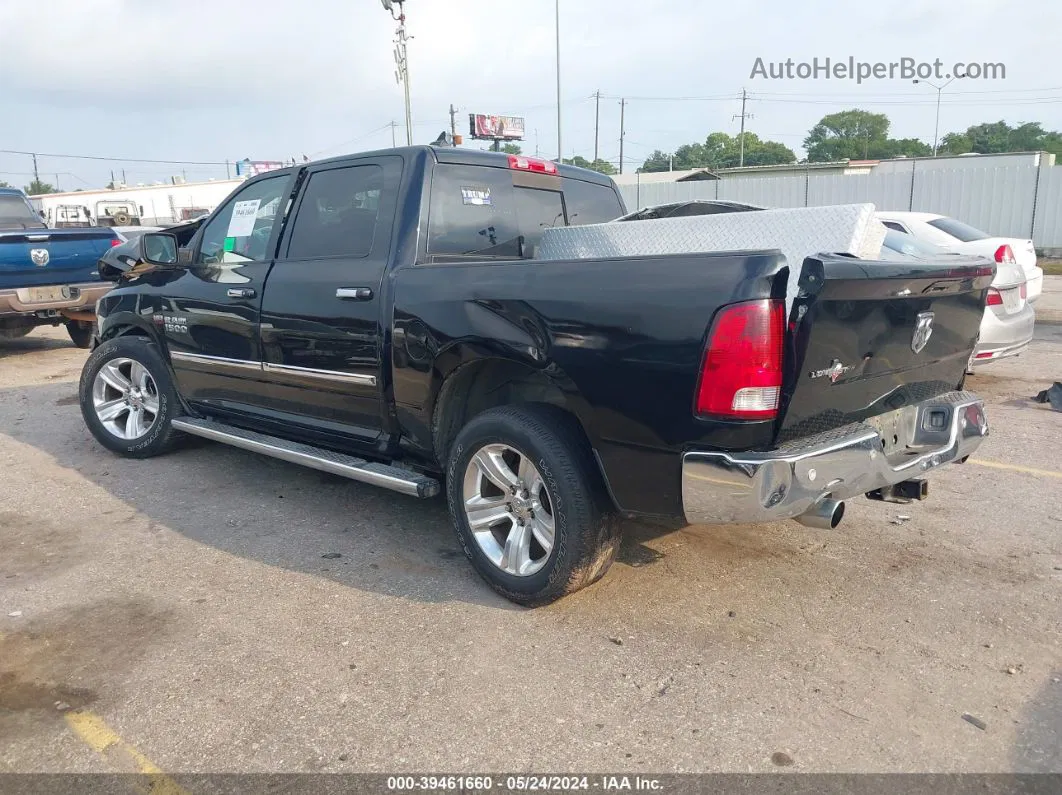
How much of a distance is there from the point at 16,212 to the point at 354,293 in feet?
33.2

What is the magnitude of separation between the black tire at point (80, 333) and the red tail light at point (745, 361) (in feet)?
34.3

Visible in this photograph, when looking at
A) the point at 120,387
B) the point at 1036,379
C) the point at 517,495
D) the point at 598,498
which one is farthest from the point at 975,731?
the point at 1036,379

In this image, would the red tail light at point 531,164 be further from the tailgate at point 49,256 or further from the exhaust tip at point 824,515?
the tailgate at point 49,256

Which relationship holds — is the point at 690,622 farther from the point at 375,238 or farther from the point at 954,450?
the point at 375,238

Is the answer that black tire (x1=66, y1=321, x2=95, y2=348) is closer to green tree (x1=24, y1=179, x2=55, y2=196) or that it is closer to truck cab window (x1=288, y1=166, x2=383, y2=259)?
truck cab window (x1=288, y1=166, x2=383, y2=259)

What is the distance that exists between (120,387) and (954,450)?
510 cm

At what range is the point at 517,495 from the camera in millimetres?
3545

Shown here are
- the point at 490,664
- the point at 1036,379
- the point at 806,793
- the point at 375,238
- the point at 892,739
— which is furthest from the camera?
the point at 1036,379

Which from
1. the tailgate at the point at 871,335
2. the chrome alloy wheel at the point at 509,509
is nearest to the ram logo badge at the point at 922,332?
the tailgate at the point at 871,335

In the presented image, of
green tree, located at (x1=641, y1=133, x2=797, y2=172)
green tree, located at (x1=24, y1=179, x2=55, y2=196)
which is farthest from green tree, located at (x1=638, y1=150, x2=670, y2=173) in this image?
green tree, located at (x1=24, y1=179, x2=55, y2=196)

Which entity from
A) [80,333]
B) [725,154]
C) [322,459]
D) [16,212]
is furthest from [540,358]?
[725,154]

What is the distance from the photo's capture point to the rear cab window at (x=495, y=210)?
13.5ft

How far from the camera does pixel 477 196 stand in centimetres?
428

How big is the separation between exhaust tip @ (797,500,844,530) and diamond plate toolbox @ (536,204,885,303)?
0.82 m
